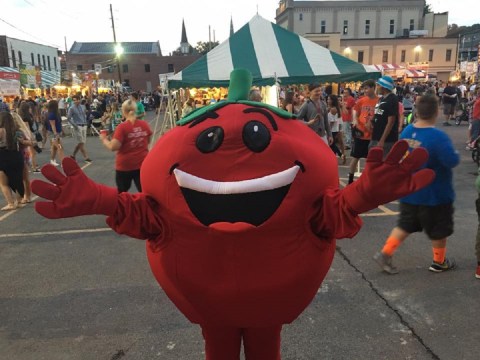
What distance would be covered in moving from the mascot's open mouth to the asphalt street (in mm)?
1537

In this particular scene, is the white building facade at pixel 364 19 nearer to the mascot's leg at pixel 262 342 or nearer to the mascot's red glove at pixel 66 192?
the mascot's leg at pixel 262 342

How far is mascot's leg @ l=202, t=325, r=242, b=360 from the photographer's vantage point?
74.6 inches

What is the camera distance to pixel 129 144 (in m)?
4.85

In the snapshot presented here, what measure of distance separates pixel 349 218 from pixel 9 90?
75.7ft

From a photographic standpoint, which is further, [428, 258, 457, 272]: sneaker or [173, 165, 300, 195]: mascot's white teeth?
[428, 258, 457, 272]: sneaker

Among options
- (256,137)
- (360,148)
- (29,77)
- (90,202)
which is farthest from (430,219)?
(29,77)

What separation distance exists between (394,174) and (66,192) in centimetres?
115

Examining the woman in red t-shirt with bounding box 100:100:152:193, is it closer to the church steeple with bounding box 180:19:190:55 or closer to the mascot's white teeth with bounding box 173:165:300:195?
the mascot's white teeth with bounding box 173:165:300:195

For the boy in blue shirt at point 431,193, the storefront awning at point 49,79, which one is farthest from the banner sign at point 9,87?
the boy in blue shirt at point 431,193

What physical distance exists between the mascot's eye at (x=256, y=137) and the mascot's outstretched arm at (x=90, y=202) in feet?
1.58

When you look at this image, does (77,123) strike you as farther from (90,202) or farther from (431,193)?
(90,202)

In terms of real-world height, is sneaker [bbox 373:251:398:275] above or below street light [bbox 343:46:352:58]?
below

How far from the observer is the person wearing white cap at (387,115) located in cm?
559

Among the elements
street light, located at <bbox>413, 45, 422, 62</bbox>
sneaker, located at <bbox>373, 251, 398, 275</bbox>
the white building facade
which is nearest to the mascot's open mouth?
sneaker, located at <bbox>373, 251, 398, 275</bbox>
